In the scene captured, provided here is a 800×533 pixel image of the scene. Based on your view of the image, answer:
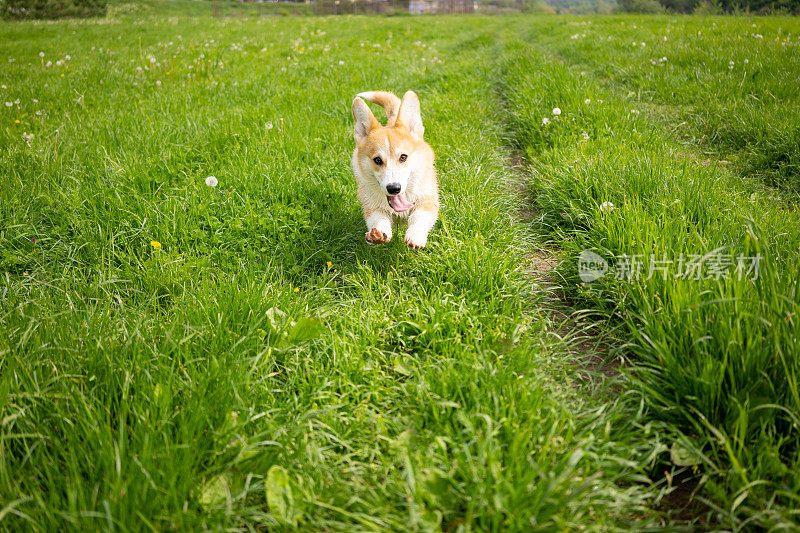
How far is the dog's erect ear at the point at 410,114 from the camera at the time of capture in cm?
327

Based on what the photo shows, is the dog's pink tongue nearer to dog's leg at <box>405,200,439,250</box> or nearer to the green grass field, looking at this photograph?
dog's leg at <box>405,200,439,250</box>

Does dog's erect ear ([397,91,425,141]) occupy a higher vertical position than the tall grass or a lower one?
higher

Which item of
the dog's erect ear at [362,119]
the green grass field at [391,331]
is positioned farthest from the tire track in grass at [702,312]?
the dog's erect ear at [362,119]

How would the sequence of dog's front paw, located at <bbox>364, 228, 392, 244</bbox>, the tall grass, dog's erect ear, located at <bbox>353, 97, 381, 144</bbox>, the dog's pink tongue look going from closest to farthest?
the tall grass, dog's front paw, located at <bbox>364, 228, 392, 244</bbox>, the dog's pink tongue, dog's erect ear, located at <bbox>353, 97, 381, 144</bbox>

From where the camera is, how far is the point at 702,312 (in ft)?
6.38

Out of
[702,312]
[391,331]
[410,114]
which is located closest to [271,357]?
[391,331]

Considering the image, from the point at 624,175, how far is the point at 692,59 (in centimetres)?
555

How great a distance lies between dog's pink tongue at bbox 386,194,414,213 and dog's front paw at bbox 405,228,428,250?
172 millimetres

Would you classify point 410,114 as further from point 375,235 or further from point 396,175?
point 375,235

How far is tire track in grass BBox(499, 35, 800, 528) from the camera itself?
153 centimetres

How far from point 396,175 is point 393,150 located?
192mm

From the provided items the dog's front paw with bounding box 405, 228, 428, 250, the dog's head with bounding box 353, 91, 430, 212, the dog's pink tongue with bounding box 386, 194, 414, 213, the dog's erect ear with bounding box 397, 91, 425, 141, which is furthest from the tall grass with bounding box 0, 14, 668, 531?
the dog's erect ear with bounding box 397, 91, 425, 141

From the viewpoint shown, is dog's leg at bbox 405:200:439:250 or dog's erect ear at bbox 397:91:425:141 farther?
dog's erect ear at bbox 397:91:425:141

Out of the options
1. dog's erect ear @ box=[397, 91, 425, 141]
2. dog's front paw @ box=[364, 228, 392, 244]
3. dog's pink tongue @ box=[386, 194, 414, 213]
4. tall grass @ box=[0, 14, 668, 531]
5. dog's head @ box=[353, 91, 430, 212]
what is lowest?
tall grass @ box=[0, 14, 668, 531]
